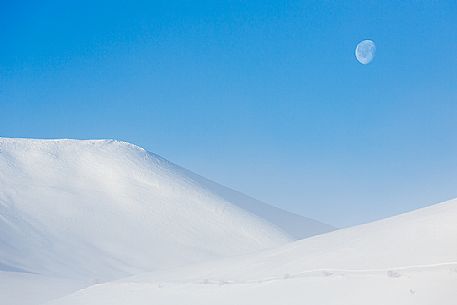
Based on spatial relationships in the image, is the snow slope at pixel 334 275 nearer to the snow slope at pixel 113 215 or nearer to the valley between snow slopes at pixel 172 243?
the valley between snow slopes at pixel 172 243

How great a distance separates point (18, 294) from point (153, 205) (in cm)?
4204

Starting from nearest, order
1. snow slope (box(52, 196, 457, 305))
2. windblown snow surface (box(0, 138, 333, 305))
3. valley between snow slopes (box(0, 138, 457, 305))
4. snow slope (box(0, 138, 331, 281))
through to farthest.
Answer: snow slope (box(52, 196, 457, 305)) → valley between snow slopes (box(0, 138, 457, 305)) → windblown snow surface (box(0, 138, 333, 305)) → snow slope (box(0, 138, 331, 281))

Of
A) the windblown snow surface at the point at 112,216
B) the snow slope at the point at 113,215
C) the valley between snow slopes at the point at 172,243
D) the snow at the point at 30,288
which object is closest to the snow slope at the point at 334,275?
the valley between snow slopes at the point at 172,243

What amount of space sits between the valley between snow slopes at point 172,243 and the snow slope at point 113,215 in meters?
0.16

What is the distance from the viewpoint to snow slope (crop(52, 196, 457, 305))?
1375 cm

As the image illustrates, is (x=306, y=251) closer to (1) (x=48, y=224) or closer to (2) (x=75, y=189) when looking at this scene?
(1) (x=48, y=224)

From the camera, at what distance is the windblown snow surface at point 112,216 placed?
54.1 m

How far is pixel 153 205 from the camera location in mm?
72938

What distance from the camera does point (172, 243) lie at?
62562 mm

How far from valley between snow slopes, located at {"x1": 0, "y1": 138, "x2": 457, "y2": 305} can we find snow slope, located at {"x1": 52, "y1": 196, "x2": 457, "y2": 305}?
40 millimetres

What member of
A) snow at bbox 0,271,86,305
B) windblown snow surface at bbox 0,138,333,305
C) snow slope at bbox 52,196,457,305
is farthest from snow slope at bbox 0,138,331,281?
snow slope at bbox 52,196,457,305

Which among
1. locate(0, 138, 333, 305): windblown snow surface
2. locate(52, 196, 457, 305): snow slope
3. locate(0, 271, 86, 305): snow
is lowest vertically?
locate(52, 196, 457, 305): snow slope

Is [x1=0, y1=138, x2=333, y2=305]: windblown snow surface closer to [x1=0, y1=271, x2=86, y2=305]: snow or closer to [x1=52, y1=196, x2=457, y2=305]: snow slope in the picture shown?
[x1=0, y1=271, x2=86, y2=305]: snow

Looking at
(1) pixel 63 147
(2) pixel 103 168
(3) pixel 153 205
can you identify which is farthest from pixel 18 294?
(1) pixel 63 147
